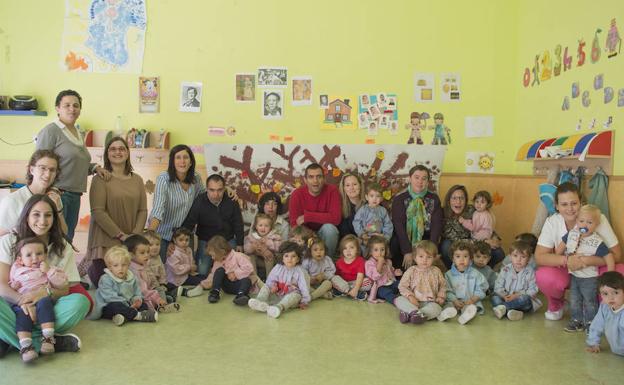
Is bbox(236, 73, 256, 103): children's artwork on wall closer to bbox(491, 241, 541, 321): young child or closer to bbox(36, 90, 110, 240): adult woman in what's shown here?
bbox(36, 90, 110, 240): adult woman

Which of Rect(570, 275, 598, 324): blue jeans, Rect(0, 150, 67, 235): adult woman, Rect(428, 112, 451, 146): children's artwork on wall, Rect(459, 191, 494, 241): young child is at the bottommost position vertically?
Rect(570, 275, 598, 324): blue jeans

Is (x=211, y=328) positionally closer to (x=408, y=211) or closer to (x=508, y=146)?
(x=408, y=211)

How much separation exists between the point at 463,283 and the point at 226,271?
62.1 inches

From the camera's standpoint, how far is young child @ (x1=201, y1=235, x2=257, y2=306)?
11.7ft

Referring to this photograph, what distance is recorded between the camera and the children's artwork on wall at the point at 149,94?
15.8 feet

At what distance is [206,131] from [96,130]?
38.7 inches

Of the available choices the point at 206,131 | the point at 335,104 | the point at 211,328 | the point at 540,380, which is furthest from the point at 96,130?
the point at 540,380

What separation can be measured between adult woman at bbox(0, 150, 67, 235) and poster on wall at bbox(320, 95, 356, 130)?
8.09 feet

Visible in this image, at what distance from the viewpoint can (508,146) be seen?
477 cm

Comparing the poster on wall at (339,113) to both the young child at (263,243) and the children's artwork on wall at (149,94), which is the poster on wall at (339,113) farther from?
the children's artwork on wall at (149,94)

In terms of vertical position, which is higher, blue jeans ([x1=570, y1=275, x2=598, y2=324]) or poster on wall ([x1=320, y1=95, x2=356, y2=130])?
poster on wall ([x1=320, y1=95, x2=356, y2=130])

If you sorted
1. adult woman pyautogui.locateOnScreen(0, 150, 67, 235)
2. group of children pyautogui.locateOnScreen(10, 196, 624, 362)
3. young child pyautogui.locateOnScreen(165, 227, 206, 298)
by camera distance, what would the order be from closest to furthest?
group of children pyautogui.locateOnScreen(10, 196, 624, 362) → adult woman pyautogui.locateOnScreen(0, 150, 67, 235) → young child pyautogui.locateOnScreen(165, 227, 206, 298)

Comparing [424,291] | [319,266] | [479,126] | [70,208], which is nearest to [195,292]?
→ [319,266]

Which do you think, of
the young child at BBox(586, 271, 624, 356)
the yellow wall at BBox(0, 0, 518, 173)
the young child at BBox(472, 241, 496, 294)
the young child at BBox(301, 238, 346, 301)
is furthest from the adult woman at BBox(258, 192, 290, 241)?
the young child at BBox(586, 271, 624, 356)
